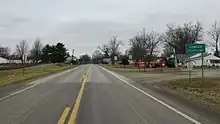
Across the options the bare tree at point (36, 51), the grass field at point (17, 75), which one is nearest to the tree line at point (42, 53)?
the bare tree at point (36, 51)

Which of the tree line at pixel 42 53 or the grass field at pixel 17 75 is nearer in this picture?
the grass field at pixel 17 75

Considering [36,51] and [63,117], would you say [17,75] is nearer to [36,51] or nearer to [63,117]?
[63,117]

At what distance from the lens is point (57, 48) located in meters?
146

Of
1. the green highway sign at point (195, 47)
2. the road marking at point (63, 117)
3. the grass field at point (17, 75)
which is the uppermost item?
the green highway sign at point (195, 47)

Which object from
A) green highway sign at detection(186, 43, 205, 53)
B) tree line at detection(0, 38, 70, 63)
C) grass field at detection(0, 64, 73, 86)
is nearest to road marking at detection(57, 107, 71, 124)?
green highway sign at detection(186, 43, 205, 53)

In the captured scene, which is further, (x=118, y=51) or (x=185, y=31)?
(x=118, y=51)

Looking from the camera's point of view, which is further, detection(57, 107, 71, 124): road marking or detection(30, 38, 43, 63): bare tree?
detection(30, 38, 43, 63): bare tree

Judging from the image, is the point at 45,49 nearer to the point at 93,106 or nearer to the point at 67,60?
the point at 67,60

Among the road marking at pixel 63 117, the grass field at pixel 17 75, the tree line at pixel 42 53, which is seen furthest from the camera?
the tree line at pixel 42 53

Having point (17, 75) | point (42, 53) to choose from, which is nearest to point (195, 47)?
point (17, 75)

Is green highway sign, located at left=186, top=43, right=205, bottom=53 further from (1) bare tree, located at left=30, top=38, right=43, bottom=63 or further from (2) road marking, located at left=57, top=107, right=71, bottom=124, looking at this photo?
→ (1) bare tree, located at left=30, top=38, right=43, bottom=63

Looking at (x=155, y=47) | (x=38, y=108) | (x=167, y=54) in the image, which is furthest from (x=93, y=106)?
(x=167, y=54)

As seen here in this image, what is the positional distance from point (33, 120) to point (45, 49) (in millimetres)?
145962

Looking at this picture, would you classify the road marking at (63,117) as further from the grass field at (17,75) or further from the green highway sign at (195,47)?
the grass field at (17,75)
